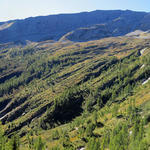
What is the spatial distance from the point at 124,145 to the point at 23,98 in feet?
437

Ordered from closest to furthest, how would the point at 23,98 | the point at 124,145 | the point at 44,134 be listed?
the point at 124,145, the point at 44,134, the point at 23,98

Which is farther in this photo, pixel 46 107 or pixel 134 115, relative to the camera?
pixel 46 107

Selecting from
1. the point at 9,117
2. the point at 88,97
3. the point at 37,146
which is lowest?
the point at 9,117

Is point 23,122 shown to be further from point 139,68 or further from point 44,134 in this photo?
point 139,68

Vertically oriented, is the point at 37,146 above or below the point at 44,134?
above

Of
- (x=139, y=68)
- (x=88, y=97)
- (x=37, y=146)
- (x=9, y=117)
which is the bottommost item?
(x=9, y=117)

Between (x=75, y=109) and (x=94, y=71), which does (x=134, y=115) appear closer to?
(x=75, y=109)

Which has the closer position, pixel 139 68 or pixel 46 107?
pixel 46 107

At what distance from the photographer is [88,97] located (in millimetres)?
142750

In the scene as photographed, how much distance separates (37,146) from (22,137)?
168 feet

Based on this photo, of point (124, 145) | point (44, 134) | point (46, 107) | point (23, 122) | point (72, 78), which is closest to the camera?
point (124, 145)

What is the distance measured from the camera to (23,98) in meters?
169

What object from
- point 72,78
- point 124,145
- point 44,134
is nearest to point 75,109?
point 44,134

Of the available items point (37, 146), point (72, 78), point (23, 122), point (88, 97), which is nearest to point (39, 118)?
point (23, 122)
